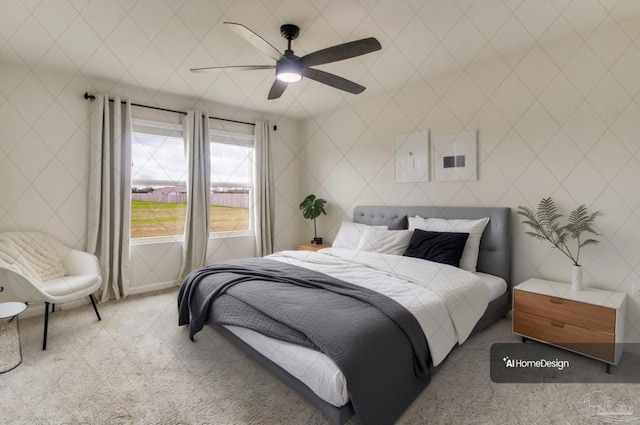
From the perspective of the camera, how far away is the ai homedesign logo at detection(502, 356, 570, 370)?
2146mm

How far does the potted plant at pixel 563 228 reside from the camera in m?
2.36

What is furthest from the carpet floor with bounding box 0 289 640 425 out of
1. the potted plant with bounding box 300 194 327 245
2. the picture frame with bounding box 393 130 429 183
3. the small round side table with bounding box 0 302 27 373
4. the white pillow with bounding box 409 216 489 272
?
the potted plant with bounding box 300 194 327 245

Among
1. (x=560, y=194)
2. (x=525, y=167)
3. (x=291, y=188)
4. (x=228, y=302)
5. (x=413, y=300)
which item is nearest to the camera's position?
(x=413, y=300)

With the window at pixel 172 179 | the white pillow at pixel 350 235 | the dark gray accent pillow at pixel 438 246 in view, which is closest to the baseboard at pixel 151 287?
the window at pixel 172 179

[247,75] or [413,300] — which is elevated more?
[247,75]

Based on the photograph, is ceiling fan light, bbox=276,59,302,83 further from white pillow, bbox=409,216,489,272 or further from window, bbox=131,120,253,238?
window, bbox=131,120,253,238

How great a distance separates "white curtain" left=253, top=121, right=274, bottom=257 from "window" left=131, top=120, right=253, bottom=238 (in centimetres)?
14

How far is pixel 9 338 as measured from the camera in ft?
8.39

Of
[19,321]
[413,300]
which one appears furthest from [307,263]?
[19,321]

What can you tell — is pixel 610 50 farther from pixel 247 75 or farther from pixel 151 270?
pixel 151 270

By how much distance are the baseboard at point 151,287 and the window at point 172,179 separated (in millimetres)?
601

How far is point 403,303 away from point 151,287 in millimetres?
3219

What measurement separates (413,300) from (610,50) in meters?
2.41

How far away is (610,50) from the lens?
2.35 m
